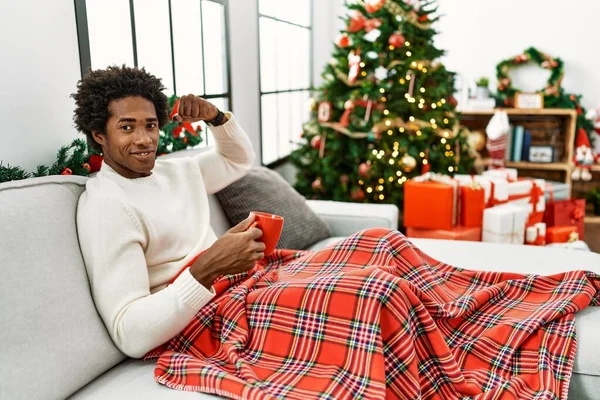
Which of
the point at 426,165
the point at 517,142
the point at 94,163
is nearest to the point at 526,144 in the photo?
the point at 517,142

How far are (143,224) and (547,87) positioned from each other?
374 cm

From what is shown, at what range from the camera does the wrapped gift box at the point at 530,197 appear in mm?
2963

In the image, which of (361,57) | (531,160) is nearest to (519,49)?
(531,160)

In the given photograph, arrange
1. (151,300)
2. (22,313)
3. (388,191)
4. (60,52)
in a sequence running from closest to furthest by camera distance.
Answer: (22,313)
(151,300)
(60,52)
(388,191)

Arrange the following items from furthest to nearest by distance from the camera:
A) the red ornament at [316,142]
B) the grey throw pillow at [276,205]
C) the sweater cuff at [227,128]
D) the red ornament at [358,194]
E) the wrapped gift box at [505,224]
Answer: the red ornament at [316,142], the red ornament at [358,194], the wrapped gift box at [505,224], the grey throw pillow at [276,205], the sweater cuff at [227,128]

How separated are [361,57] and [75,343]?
269cm

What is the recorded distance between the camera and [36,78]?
5.19 ft

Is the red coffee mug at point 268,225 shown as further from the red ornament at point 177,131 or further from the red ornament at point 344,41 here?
the red ornament at point 344,41

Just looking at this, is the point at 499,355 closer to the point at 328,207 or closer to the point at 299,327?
the point at 299,327

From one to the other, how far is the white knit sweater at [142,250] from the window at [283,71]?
206 centimetres

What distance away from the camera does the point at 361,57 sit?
3455mm

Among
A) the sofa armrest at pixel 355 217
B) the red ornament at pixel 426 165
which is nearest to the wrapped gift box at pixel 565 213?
the red ornament at pixel 426 165

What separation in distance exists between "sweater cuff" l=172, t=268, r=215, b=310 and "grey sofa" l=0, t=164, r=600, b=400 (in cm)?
19

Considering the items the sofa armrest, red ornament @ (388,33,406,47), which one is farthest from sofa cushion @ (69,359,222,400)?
red ornament @ (388,33,406,47)
